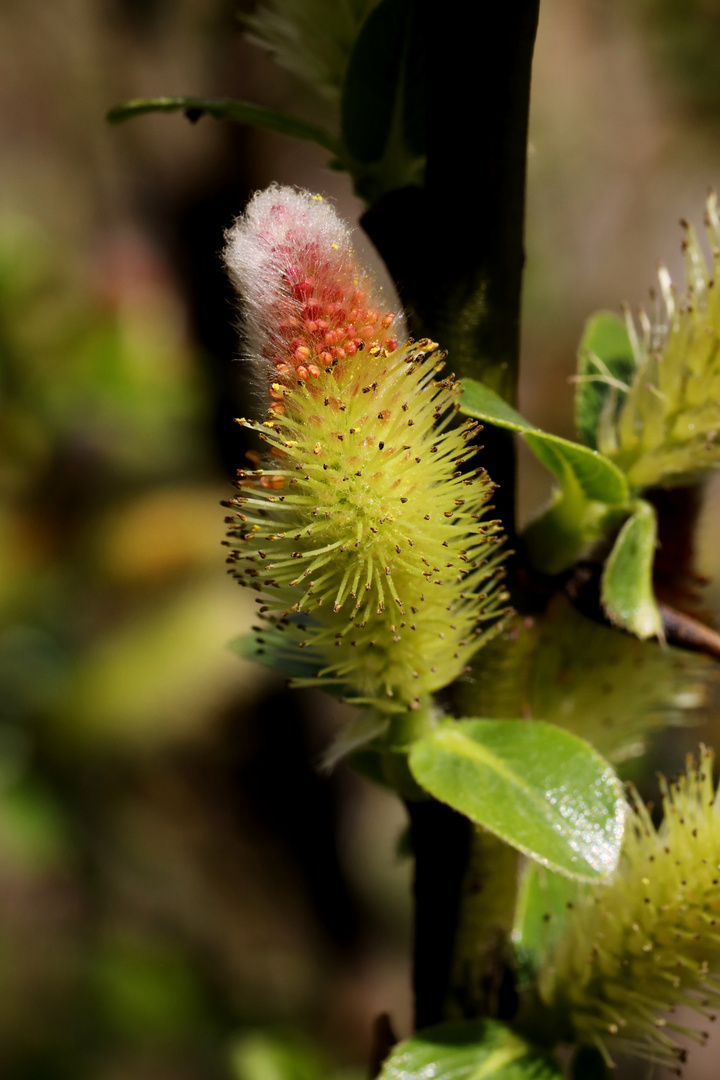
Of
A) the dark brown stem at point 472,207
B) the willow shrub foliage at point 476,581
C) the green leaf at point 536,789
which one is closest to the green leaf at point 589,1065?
the willow shrub foliage at point 476,581

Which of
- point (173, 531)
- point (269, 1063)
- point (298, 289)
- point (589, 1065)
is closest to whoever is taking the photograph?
point (298, 289)

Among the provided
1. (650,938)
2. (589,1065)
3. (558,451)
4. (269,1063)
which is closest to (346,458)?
(558,451)

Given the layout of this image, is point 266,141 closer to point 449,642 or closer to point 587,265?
point 587,265

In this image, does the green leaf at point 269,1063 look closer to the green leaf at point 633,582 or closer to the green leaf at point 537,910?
the green leaf at point 537,910

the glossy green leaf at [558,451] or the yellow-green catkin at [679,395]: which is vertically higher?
the yellow-green catkin at [679,395]

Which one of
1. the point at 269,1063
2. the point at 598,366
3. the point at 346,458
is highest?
the point at 598,366

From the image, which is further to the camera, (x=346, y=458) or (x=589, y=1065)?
(x=589, y=1065)

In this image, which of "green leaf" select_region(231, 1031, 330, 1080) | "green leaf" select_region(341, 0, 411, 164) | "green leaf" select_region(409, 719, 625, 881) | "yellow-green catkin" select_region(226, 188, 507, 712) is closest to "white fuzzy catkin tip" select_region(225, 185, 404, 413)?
"yellow-green catkin" select_region(226, 188, 507, 712)

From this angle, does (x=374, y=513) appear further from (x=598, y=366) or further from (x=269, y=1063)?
(x=269, y=1063)
